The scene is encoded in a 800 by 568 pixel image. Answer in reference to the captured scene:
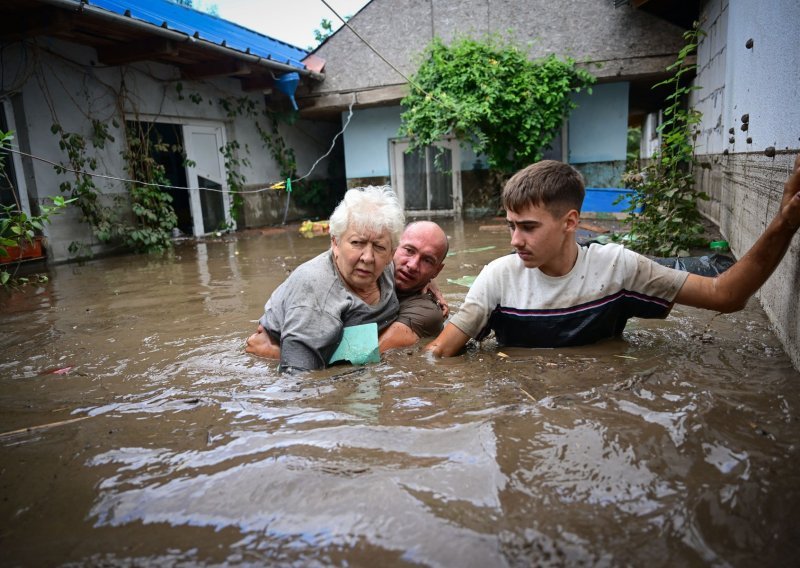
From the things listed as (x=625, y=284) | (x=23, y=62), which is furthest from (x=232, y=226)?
(x=625, y=284)

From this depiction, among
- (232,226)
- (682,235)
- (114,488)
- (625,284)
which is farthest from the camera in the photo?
(232,226)

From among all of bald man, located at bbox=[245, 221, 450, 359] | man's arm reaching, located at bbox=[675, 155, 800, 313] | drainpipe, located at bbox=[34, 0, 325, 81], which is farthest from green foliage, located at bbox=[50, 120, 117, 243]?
man's arm reaching, located at bbox=[675, 155, 800, 313]

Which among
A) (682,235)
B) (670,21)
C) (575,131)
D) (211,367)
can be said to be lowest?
(211,367)

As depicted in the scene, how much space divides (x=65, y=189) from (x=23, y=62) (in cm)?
183

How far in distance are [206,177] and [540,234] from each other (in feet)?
34.4

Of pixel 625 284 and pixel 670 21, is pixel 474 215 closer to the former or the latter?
pixel 670 21

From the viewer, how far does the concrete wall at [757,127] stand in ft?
8.84

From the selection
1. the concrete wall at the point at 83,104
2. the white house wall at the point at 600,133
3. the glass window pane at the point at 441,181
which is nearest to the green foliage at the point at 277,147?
the concrete wall at the point at 83,104

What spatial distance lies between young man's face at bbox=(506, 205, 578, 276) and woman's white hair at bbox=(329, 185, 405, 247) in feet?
2.11

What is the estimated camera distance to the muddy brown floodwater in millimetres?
1314

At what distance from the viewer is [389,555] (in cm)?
129

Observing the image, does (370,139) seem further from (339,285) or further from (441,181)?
(339,285)

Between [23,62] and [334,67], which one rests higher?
[334,67]

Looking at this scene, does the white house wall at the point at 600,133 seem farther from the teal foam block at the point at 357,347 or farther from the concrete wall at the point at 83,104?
the teal foam block at the point at 357,347
